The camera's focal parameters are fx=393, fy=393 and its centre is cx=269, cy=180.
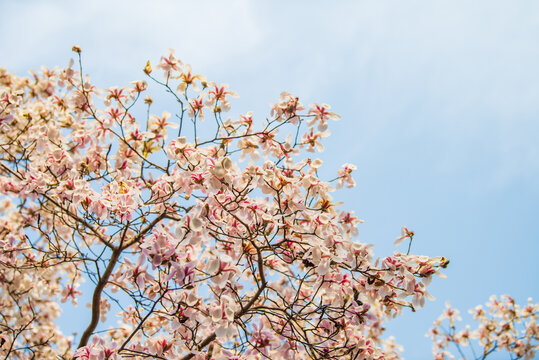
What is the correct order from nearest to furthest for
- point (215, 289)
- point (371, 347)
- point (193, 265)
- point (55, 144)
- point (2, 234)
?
point (193, 265) → point (371, 347) → point (215, 289) → point (55, 144) → point (2, 234)

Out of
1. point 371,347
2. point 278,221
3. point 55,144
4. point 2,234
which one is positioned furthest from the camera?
point 2,234

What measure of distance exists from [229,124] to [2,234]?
342 centimetres

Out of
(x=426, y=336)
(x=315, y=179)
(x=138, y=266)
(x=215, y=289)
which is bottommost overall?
(x=138, y=266)

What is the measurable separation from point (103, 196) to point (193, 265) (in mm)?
991

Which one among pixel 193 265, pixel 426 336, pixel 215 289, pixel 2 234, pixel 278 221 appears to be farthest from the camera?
pixel 426 336

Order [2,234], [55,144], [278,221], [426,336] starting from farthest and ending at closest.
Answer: [426,336], [2,234], [55,144], [278,221]

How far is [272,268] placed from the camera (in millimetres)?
3484

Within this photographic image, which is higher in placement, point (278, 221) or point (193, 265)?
point (278, 221)

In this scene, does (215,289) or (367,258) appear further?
(215,289)

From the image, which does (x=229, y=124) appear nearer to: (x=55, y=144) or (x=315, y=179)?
(x=315, y=179)

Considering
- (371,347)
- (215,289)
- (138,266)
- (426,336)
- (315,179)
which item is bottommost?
(371,347)

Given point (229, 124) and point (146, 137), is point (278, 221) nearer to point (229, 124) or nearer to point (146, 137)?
point (229, 124)

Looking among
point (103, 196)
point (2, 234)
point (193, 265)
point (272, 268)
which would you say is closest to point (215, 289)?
point (272, 268)

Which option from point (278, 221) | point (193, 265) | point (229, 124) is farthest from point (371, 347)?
point (229, 124)
